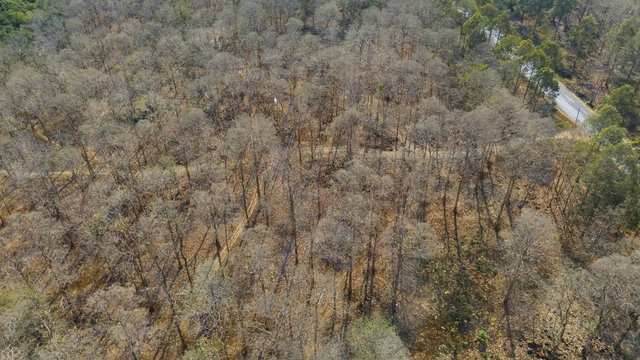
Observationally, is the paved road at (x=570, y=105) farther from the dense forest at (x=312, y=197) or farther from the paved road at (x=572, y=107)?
the dense forest at (x=312, y=197)

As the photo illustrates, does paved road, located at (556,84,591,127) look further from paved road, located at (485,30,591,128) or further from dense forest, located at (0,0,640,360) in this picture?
dense forest, located at (0,0,640,360)

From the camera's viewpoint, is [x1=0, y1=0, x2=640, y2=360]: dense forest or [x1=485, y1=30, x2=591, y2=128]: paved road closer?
[x1=0, y1=0, x2=640, y2=360]: dense forest

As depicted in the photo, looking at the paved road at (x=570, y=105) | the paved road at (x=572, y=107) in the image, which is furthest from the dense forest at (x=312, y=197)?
the paved road at (x=572, y=107)

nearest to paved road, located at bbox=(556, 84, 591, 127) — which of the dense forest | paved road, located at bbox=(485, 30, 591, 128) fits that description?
paved road, located at bbox=(485, 30, 591, 128)

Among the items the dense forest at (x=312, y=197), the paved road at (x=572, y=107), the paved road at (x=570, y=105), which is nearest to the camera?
the dense forest at (x=312, y=197)

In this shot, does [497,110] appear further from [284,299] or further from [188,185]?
[188,185]

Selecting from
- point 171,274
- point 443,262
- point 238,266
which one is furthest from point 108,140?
point 443,262
